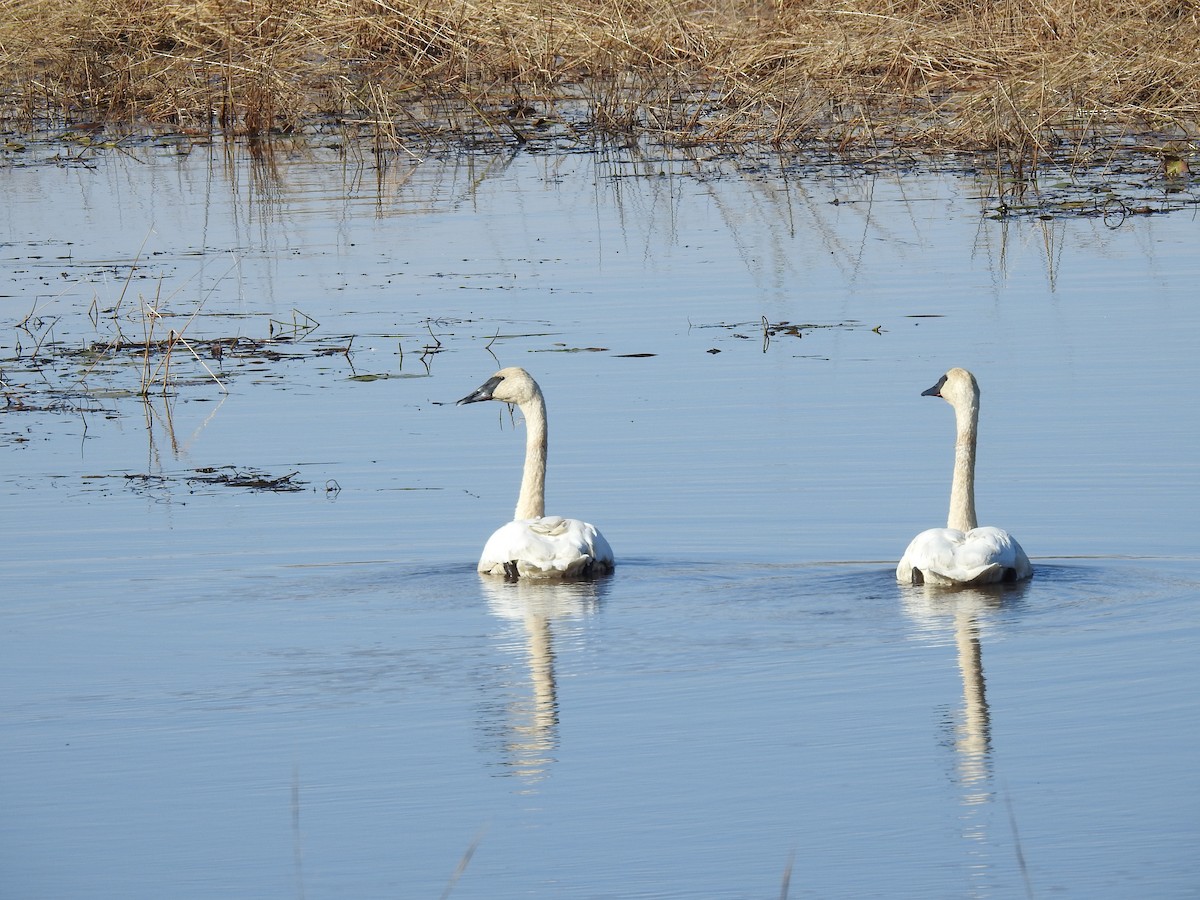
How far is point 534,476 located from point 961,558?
6.33 feet

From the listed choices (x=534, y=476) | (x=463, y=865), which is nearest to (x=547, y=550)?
(x=534, y=476)

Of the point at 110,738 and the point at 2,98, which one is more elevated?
the point at 2,98

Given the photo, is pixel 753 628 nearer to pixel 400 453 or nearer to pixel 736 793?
pixel 736 793

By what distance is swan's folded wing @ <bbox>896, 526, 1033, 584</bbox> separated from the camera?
807 centimetres

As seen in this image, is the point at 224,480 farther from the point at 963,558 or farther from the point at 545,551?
the point at 963,558

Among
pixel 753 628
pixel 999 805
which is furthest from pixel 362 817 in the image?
pixel 753 628

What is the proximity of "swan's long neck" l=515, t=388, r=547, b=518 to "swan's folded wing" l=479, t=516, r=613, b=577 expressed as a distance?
1.92ft

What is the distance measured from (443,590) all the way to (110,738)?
2.00 meters

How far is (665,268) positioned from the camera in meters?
14.5

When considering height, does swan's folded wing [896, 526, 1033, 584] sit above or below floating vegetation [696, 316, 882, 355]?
below

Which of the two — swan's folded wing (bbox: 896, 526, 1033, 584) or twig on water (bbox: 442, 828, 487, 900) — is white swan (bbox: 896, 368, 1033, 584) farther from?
twig on water (bbox: 442, 828, 487, 900)

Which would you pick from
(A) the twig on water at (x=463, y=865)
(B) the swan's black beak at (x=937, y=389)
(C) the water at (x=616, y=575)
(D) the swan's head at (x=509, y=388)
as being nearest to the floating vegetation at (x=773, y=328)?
(C) the water at (x=616, y=575)

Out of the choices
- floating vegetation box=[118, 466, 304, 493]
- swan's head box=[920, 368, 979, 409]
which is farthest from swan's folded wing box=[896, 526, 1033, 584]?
floating vegetation box=[118, 466, 304, 493]

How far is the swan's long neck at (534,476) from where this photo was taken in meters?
9.12
